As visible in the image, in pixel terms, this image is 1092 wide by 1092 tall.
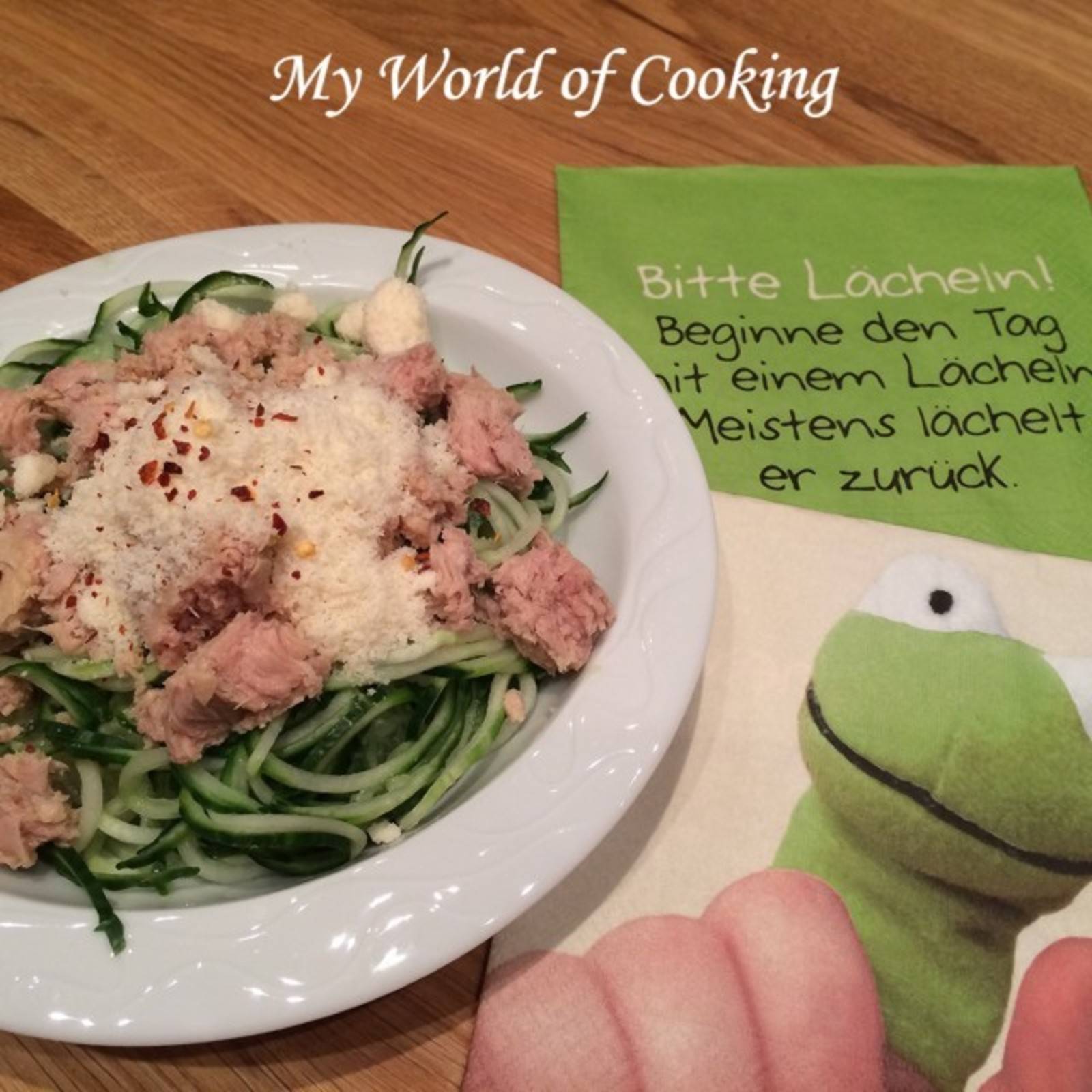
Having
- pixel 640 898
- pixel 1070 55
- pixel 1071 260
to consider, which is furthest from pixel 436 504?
pixel 1070 55

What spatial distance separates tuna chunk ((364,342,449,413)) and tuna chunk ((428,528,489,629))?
0.27 m

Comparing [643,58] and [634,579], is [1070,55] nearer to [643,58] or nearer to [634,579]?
[643,58]

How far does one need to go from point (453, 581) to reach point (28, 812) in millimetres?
649

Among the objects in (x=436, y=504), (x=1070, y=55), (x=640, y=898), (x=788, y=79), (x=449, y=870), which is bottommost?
(x=640, y=898)

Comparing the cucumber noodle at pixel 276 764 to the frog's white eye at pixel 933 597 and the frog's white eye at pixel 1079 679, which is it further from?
the frog's white eye at pixel 1079 679

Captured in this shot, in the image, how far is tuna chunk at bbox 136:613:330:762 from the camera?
1359 millimetres

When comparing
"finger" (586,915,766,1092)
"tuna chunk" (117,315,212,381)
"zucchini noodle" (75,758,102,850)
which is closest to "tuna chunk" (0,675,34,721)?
"zucchini noodle" (75,758,102,850)

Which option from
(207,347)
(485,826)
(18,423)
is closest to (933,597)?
(485,826)

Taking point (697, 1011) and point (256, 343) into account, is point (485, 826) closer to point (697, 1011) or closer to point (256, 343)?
point (697, 1011)

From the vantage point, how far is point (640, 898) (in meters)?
1.58

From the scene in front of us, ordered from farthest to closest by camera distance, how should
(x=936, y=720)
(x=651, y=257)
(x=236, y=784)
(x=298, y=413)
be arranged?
1. (x=651, y=257)
2. (x=936, y=720)
3. (x=298, y=413)
4. (x=236, y=784)

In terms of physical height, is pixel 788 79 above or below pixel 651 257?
above

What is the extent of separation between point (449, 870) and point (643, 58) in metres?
2.29

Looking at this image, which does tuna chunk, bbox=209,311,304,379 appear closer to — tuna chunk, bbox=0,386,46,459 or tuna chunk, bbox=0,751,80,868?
tuna chunk, bbox=0,386,46,459
